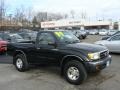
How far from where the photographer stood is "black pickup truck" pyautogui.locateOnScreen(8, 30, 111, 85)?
22.4 ft

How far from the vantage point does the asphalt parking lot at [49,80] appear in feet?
22.0

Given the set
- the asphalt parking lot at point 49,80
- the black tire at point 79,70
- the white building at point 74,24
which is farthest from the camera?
the white building at point 74,24

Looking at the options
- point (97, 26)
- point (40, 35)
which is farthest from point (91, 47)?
point (97, 26)

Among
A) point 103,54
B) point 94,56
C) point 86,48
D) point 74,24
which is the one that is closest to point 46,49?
point 86,48

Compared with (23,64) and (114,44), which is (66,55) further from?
(114,44)

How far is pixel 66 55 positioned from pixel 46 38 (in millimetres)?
1342

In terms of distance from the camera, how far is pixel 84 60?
676cm

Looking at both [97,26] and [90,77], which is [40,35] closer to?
[90,77]

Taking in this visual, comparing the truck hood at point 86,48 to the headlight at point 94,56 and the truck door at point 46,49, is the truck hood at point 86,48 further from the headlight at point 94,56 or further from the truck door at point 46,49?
the truck door at point 46,49

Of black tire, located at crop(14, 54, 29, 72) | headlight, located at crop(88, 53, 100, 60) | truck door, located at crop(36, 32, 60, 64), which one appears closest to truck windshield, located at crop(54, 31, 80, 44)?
truck door, located at crop(36, 32, 60, 64)

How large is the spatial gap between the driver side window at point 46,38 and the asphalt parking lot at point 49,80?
135 centimetres

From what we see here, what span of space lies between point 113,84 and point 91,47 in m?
1.42

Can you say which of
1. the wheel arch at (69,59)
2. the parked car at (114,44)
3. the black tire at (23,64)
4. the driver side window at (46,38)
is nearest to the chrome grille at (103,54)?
the wheel arch at (69,59)

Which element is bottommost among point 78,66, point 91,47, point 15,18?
point 78,66
